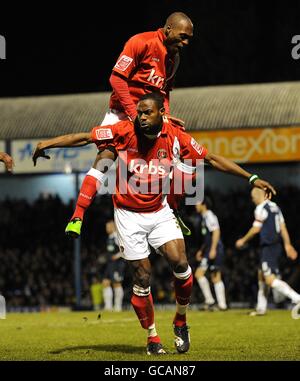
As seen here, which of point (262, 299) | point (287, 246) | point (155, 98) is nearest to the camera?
point (155, 98)

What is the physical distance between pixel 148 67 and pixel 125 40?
34.0m

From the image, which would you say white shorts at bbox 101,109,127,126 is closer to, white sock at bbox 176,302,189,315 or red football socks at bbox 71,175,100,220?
red football socks at bbox 71,175,100,220

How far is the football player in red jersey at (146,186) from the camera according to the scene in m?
10.2

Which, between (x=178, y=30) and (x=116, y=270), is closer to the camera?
(x=178, y=30)

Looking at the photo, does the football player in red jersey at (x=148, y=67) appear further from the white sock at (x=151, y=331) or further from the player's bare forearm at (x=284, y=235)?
the player's bare forearm at (x=284, y=235)

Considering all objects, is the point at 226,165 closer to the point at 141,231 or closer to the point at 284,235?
the point at 141,231

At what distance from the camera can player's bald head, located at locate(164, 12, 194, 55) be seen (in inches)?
416

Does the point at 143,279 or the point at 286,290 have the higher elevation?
the point at 143,279

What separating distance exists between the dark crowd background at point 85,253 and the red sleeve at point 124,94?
14.2 m

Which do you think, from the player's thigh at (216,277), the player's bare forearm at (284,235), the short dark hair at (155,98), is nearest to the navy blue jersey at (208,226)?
the player's thigh at (216,277)

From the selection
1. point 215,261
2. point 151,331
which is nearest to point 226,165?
point 151,331

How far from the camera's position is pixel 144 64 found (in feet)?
35.7

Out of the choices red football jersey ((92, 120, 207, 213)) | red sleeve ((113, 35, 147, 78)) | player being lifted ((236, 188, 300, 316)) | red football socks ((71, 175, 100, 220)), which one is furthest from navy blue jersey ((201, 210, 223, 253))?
red football socks ((71, 175, 100, 220))
